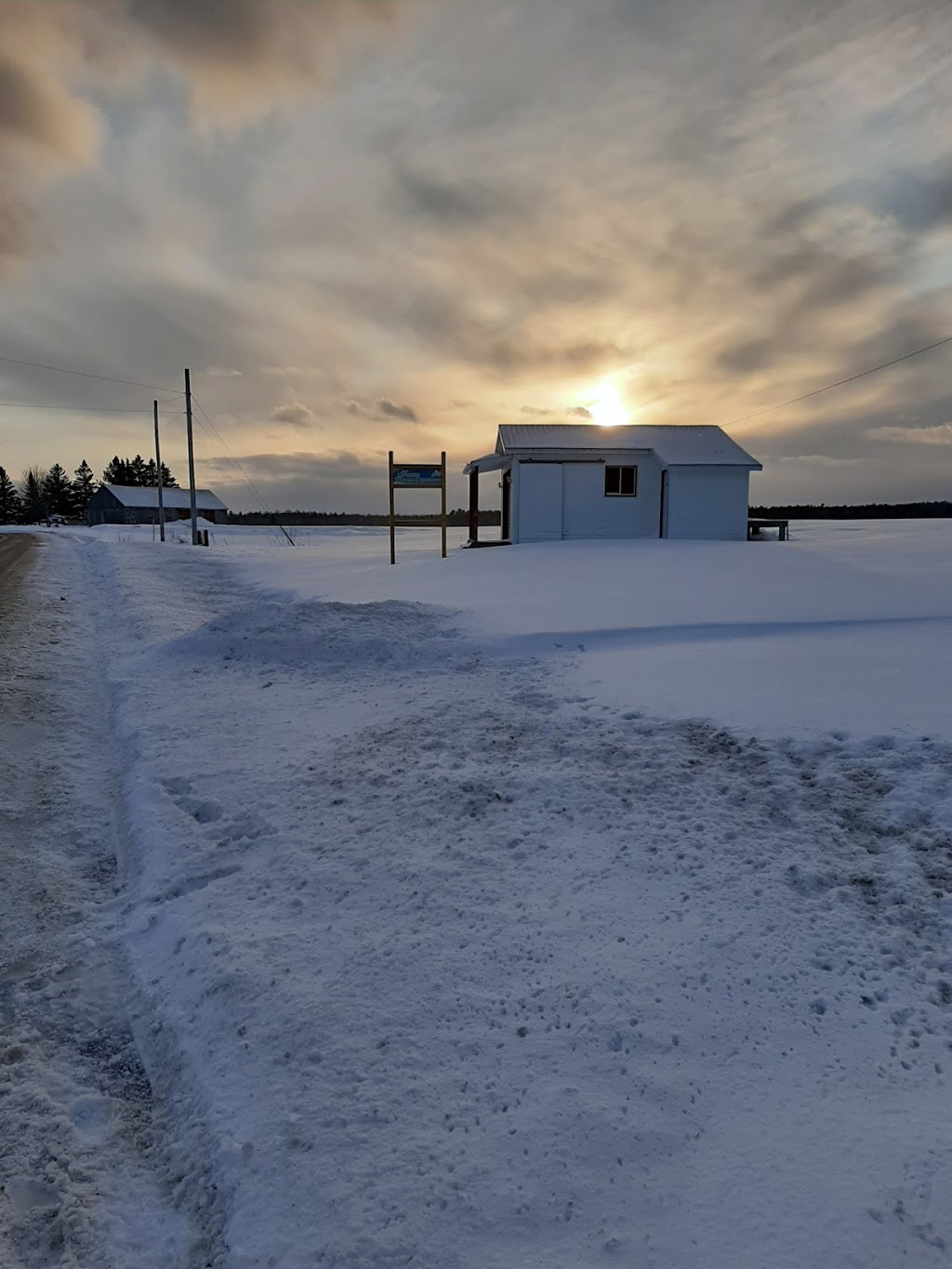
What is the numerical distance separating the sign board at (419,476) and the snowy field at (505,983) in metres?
12.8

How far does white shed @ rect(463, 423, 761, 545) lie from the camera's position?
79.2 ft

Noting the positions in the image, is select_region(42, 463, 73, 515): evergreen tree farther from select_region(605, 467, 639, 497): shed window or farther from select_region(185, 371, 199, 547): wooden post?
select_region(605, 467, 639, 497): shed window

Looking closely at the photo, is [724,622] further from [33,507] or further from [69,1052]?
[33,507]

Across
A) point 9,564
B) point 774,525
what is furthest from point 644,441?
point 9,564

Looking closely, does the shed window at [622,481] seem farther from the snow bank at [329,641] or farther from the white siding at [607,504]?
the snow bank at [329,641]

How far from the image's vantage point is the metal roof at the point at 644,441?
78.9 feet

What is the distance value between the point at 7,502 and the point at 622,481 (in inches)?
3643

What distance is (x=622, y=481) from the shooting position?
24734 mm

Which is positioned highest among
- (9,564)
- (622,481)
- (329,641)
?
(622,481)

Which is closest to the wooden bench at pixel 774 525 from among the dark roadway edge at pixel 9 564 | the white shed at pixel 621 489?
the white shed at pixel 621 489

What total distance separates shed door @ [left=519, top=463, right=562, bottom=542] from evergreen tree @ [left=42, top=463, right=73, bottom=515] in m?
90.8

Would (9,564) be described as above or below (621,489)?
below

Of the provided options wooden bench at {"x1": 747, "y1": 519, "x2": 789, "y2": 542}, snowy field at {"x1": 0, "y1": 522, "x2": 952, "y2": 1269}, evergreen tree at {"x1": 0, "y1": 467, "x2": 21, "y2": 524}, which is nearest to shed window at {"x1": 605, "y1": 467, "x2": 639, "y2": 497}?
wooden bench at {"x1": 747, "y1": 519, "x2": 789, "y2": 542}

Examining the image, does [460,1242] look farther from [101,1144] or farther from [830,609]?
[830,609]
